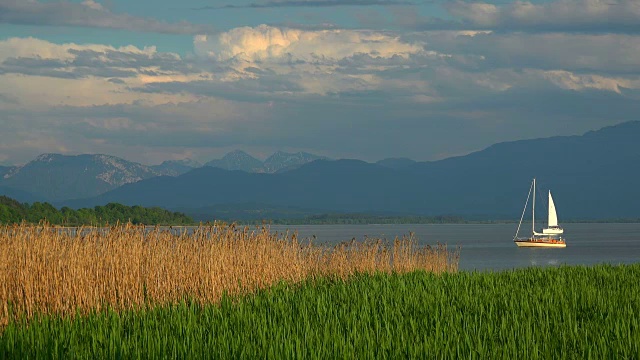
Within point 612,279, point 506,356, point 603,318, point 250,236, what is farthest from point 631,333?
point 250,236

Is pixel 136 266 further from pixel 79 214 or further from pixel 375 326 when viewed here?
pixel 79 214

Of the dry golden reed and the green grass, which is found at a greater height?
the dry golden reed

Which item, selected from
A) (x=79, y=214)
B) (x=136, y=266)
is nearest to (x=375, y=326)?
(x=136, y=266)

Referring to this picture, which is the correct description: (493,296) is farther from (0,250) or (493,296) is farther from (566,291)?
(0,250)

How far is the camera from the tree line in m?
96.1

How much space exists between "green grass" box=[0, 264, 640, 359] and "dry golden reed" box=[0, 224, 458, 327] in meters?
0.81

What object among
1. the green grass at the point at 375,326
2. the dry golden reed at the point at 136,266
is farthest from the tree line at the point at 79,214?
the green grass at the point at 375,326

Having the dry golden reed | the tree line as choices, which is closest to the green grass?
the dry golden reed

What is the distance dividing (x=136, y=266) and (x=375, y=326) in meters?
6.62

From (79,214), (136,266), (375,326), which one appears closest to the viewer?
(375,326)

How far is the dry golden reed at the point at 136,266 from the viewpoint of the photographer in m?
17.8

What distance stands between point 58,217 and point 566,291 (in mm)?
86955

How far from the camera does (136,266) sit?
19172 mm

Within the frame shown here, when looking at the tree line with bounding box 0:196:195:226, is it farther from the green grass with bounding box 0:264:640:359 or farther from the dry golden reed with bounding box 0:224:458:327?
the green grass with bounding box 0:264:640:359
